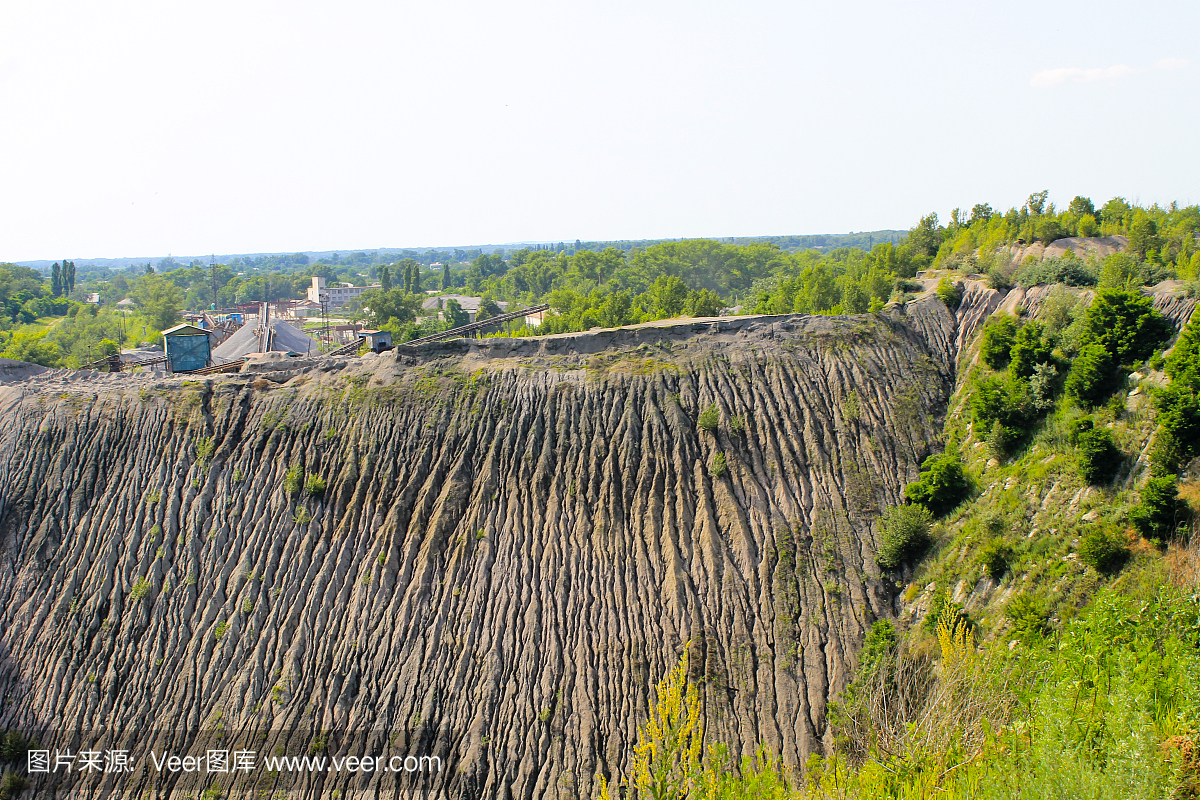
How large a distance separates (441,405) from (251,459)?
594 centimetres

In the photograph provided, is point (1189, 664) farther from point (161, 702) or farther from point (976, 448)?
point (161, 702)

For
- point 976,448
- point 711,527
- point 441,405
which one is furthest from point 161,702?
point 976,448

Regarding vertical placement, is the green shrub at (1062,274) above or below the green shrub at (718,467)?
above

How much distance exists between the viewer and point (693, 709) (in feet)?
29.4

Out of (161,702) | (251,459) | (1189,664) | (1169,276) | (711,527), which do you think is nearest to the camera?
(1189,664)

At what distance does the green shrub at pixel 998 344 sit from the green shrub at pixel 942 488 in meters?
4.94

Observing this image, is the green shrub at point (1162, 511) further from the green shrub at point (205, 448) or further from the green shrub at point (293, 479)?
the green shrub at point (205, 448)

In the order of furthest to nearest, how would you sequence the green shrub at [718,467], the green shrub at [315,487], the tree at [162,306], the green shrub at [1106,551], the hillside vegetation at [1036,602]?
the tree at [162,306], the green shrub at [315,487], the green shrub at [718,467], the green shrub at [1106,551], the hillside vegetation at [1036,602]

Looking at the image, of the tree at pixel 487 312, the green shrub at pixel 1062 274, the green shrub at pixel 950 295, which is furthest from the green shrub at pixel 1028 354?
the tree at pixel 487 312

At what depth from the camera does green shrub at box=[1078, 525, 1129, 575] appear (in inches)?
611

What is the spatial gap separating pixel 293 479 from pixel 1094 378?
22102mm

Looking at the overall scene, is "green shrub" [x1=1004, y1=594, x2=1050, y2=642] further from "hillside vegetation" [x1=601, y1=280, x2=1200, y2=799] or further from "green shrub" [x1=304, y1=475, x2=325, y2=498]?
"green shrub" [x1=304, y1=475, x2=325, y2=498]

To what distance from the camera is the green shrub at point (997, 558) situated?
17.4 m

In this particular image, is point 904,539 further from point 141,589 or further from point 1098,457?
point 141,589
